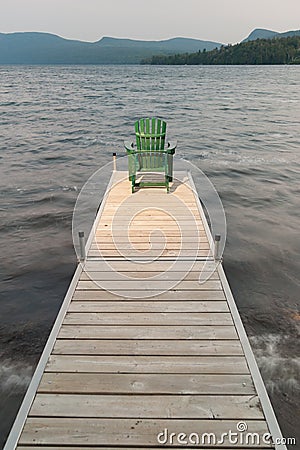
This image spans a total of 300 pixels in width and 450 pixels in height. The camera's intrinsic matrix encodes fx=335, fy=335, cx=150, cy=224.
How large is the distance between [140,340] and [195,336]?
1.50 feet

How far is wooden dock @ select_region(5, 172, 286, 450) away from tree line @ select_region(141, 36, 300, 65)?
102m

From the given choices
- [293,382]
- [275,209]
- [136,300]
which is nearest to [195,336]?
[136,300]

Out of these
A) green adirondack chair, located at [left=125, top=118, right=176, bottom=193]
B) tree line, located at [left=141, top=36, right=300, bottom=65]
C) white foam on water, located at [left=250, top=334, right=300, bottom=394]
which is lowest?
white foam on water, located at [left=250, top=334, right=300, bottom=394]

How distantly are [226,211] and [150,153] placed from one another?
7.93ft

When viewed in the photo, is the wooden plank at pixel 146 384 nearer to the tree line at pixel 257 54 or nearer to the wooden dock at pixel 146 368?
the wooden dock at pixel 146 368

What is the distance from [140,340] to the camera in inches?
108

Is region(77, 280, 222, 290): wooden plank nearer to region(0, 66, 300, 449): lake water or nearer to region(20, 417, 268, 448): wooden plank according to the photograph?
region(0, 66, 300, 449): lake water

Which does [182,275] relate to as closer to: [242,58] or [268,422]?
[268,422]

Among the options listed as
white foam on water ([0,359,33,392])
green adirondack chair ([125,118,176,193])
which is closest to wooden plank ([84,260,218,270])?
white foam on water ([0,359,33,392])

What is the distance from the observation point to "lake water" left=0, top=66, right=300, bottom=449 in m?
3.59

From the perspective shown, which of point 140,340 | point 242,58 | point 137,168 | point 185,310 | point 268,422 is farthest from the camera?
point 242,58

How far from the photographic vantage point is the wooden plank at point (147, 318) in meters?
2.94

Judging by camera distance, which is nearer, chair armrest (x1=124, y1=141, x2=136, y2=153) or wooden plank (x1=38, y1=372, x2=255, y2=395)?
wooden plank (x1=38, y1=372, x2=255, y2=395)

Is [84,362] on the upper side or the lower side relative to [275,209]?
upper
